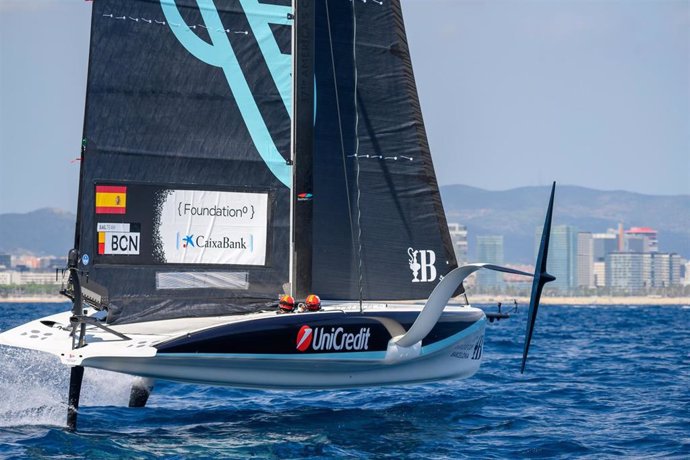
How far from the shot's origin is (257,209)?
1598 cm

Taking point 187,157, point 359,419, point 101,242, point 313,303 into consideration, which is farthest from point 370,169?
point 101,242

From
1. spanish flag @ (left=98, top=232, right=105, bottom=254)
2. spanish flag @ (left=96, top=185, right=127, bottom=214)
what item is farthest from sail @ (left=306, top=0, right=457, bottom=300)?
spanish flag @ (left=98, top=232, right=105, bottom=254)

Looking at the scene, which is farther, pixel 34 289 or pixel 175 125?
pixel 34 289

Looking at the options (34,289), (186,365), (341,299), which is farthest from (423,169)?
(34,289)

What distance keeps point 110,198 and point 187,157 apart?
117 cm

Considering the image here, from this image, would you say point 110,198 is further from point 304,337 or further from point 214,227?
point 304,337

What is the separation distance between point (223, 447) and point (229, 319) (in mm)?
2017

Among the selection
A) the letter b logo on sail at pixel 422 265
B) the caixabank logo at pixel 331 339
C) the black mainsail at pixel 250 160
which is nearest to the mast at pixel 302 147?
the black mainsail at pixel 250 160

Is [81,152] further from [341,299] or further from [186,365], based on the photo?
[341,299]

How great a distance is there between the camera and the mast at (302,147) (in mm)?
16156

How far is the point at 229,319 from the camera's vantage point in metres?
15.2

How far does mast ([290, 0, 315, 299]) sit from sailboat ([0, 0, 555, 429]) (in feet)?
0.08

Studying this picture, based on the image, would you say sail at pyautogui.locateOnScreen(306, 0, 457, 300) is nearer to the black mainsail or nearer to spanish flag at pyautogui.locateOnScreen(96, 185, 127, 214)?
the black mainsail

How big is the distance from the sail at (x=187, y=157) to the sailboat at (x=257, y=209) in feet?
0.07
